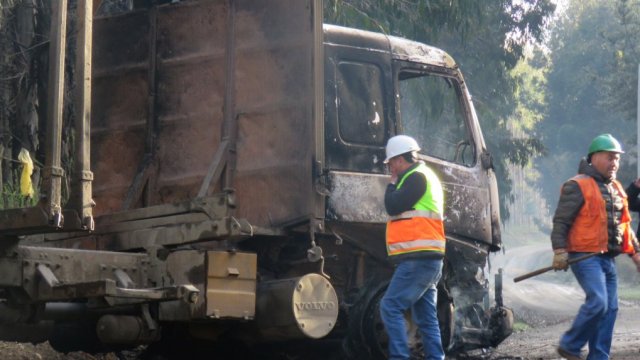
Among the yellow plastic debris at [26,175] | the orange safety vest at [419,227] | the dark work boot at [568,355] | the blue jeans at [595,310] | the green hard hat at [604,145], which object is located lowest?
the dark work boot at [568,355]

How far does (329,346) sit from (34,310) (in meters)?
2.71

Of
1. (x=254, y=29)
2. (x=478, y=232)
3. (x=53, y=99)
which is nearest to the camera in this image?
(x=53, y=99)

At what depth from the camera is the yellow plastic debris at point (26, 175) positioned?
31.4 feet

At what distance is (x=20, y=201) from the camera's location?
1015cm

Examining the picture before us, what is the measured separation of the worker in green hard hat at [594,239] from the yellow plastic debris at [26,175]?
4.09m

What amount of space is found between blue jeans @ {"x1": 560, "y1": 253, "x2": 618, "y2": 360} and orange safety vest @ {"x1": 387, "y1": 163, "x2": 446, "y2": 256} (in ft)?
3.35

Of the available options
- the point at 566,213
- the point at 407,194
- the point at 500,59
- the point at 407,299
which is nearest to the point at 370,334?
the point at 407,299

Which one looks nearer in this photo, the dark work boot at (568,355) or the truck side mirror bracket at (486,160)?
the dark work boot at (568,355)

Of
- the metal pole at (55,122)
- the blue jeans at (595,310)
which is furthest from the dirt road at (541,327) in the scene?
the metal pole at (55,122)

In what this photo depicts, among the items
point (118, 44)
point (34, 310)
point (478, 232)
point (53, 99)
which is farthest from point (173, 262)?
point (478, 232)

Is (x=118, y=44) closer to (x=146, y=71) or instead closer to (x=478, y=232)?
(x=146, y=71)

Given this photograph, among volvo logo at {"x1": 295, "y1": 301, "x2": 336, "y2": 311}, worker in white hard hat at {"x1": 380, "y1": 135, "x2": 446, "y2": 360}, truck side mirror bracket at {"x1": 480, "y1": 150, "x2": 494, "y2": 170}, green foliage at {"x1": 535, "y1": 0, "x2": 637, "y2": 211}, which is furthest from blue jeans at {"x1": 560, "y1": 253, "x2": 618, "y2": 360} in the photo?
green foliage at {"x1": 535, "y1": 0, "x2": 637, "y2": 211}

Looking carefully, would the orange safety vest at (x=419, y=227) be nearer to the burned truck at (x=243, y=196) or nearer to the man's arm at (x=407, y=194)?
the man's arm at (x=407, y=194)

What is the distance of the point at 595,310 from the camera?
825 cm
